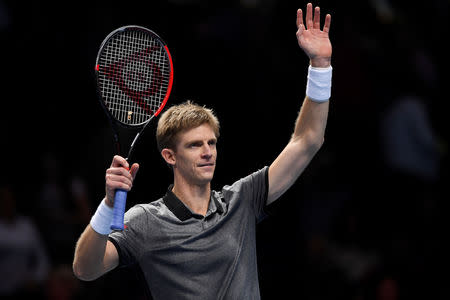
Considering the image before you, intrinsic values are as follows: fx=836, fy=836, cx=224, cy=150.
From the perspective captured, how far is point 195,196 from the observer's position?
13.5 ft

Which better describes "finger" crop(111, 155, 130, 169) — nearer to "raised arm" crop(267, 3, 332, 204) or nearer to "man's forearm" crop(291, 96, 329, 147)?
"raised arm" crop(267, 3, 332, 204)

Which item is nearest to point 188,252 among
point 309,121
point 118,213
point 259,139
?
point 118,213

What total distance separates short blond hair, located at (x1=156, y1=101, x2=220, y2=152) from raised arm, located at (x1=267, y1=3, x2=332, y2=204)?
15.3 inches

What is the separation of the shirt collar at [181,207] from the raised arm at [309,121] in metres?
0.27

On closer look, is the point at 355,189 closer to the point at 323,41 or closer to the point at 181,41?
the point at 181,41

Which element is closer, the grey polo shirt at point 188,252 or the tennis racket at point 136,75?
the grey polo shirt at point 188,252

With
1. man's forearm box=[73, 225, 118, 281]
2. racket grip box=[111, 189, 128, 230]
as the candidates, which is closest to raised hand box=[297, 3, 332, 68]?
racket grip box=[111, 189, 128, 230]

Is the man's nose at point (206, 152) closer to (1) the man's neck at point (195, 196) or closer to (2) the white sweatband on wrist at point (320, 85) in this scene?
(1) the man's neck at point (195, 196)

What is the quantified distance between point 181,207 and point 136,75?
2.59 feet

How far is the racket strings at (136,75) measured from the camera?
4.30 meters

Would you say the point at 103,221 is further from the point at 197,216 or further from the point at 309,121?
the point at 309,121

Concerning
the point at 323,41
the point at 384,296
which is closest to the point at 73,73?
the point at 384,296

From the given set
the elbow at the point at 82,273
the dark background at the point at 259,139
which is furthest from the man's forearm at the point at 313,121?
the dark background at the point at 259,139

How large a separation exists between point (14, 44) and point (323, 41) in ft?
15.7
